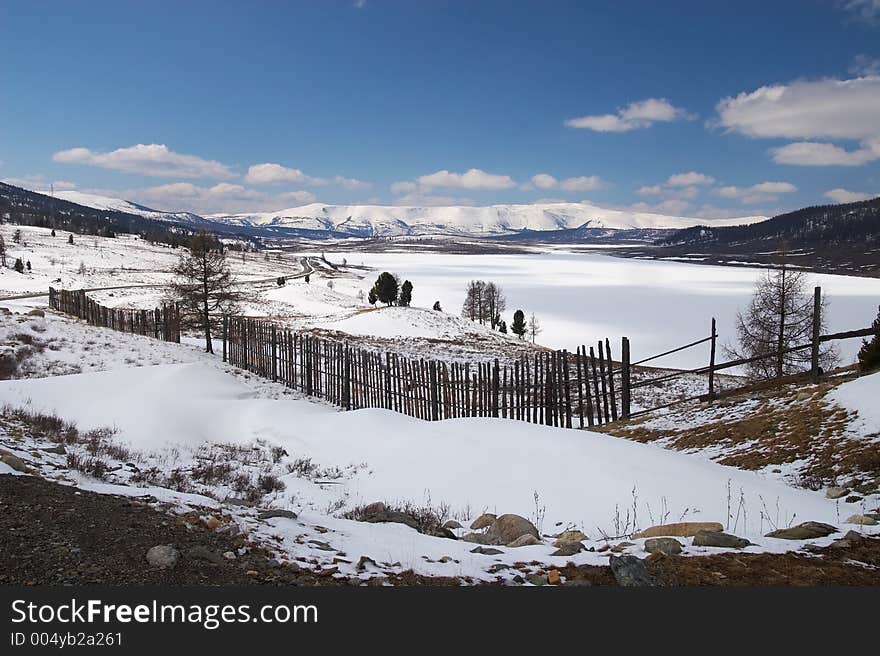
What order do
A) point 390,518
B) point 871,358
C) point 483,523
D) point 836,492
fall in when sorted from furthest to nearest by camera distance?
1. point 871,358
2. point 836,492
3. point 483,523
4. point 390,518

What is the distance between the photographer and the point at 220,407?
12688 mm

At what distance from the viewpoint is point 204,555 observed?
363cm

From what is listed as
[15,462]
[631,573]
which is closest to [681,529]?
[631,573]

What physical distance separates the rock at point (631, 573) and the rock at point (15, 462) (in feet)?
17.9

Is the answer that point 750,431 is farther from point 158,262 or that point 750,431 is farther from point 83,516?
point 158,262

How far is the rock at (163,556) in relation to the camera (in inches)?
135

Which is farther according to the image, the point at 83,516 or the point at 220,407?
the point at 220,407

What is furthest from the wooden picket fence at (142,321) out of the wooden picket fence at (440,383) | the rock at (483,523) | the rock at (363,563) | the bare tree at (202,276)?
the rock at (363,563)

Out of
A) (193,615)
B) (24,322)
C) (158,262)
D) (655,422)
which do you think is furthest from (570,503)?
(158,262)

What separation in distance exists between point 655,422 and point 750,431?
3.02 meters

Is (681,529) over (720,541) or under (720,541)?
under

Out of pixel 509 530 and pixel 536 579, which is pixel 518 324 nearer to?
pixel 509 530

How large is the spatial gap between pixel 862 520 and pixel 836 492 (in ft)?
4.69

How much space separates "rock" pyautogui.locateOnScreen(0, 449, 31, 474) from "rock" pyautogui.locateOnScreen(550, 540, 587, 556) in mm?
5082
